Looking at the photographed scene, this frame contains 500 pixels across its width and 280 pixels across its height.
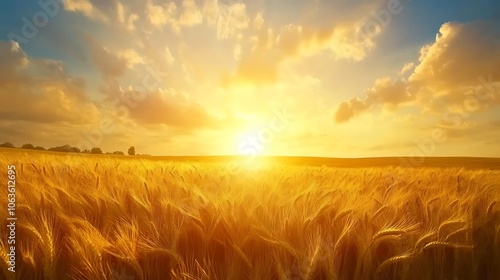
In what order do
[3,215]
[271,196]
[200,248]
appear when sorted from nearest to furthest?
[200,248] → [3,215] → [271,196]

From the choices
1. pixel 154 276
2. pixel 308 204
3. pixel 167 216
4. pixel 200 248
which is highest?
pixel 308 204

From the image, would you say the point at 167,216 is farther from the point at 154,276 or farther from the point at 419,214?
the point at 419,214

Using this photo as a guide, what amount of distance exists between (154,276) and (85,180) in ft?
6.65

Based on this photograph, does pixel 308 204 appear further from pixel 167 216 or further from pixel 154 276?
pixel 154 276

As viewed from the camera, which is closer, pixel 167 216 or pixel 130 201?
pixel 167 216

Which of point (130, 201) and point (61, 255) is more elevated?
point (130, 201)

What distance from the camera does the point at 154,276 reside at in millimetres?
1523

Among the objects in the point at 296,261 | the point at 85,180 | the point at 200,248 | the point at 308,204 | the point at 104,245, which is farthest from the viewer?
the point at 85,180

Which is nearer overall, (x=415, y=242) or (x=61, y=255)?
(x=61, y=255)

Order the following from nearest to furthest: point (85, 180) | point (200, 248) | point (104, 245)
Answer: point (104, 245), point (200, 248), point (85, 180)

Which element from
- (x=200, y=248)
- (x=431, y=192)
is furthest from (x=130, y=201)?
(x=431, y=192)

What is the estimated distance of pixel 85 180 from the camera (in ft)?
10.4

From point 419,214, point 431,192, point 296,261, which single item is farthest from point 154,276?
point 431,192

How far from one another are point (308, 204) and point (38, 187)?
6.45ft
